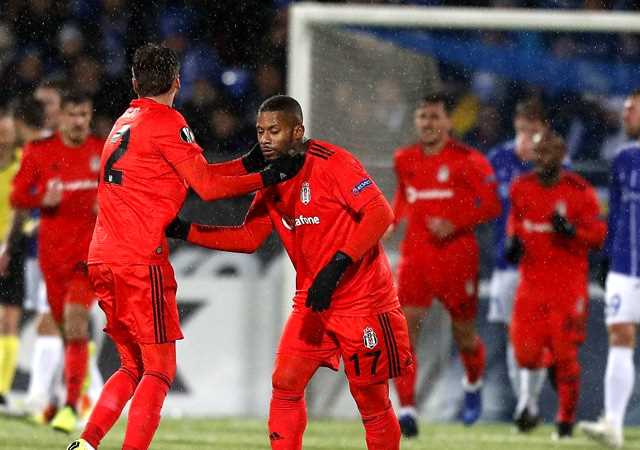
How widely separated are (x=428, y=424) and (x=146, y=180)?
4304 mm

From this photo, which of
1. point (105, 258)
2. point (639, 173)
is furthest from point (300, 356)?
point (639, 173)

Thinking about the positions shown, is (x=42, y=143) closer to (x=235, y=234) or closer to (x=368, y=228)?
(x=235, y=234)

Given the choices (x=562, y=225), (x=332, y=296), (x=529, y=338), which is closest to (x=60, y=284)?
(x=529, y=338)

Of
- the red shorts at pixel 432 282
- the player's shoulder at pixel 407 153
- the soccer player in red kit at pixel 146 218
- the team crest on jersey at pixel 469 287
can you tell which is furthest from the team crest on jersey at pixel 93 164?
the soccer player in red kit at pixel 146 218

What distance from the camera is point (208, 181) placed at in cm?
549

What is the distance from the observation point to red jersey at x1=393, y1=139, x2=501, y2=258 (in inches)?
344

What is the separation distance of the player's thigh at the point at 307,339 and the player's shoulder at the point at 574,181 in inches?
147

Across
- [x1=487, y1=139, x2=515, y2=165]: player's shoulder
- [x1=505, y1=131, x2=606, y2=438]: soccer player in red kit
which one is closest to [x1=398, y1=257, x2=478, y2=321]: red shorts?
[x1=505, y1=131, x2=606, y2=438]: soccer player in red kit

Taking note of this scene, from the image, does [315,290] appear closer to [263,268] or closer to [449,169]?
[449,169]

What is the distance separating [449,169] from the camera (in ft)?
28.7

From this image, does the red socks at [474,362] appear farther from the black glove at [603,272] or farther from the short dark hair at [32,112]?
the short dark hair at [32,112]

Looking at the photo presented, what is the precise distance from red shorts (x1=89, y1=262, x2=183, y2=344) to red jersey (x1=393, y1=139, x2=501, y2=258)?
3370 millimetres

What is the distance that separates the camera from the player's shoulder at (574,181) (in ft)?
29.1

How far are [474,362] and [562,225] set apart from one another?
1.17 m
